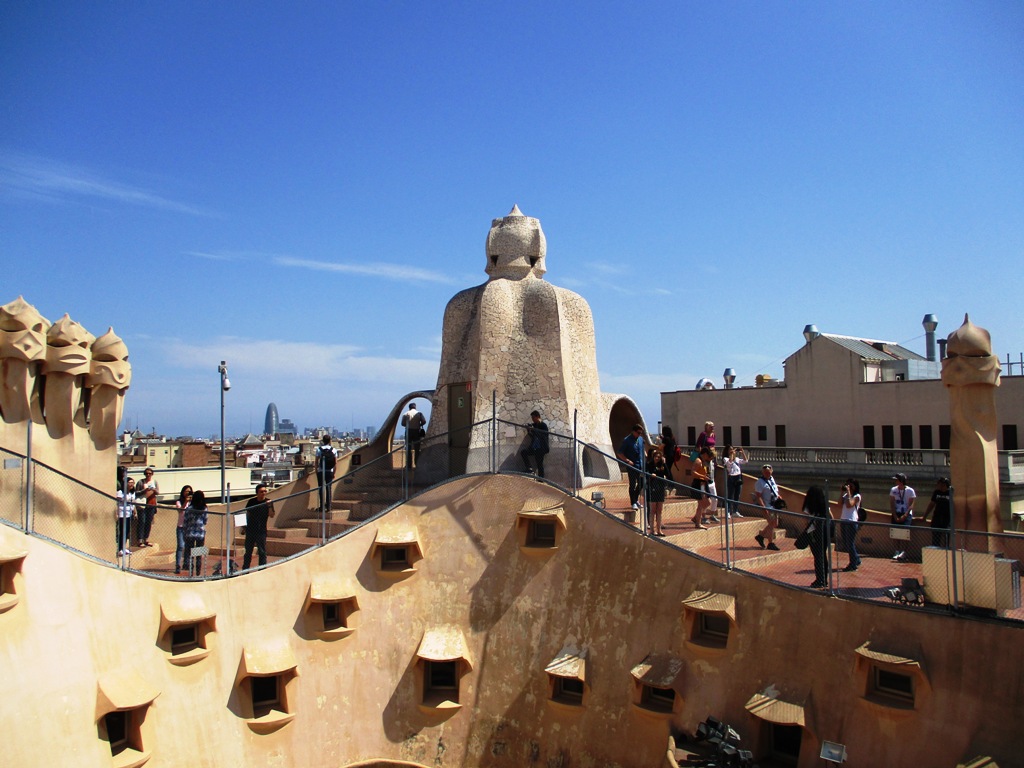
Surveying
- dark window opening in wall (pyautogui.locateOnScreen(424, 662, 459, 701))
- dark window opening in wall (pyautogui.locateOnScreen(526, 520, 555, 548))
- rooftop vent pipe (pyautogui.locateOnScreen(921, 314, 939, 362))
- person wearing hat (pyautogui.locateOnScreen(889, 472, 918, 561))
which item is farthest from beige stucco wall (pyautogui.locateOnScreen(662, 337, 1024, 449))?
dark window opening in wall (pyautogui.locateOnScreen(424, 662, 459, 701))

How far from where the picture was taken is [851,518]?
1348 centimetres

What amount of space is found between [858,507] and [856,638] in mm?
3569

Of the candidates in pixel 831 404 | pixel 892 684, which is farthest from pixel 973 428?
pixel 831 404

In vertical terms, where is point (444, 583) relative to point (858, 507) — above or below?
below

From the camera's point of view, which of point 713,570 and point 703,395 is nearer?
point 713,570

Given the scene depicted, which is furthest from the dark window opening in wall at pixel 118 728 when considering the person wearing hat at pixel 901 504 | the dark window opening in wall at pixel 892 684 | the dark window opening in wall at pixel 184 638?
the person wearing hat at pixel 901 504

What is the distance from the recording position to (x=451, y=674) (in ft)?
48.8

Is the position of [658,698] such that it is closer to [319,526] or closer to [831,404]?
[319,526]

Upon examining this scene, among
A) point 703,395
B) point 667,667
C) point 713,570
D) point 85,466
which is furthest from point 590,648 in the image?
point 703,395

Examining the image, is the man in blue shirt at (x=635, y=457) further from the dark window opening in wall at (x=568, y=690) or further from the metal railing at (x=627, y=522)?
the dark window opening in wall at (x=568, y=690)

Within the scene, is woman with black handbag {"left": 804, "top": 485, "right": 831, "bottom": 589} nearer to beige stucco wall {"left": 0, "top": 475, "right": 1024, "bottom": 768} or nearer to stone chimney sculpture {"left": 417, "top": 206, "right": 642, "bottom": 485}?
beige stucco wall {"left": 0, "top": 475, "right": 1024, "bottom": 768}

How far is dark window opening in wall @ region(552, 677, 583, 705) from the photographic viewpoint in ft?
44.4

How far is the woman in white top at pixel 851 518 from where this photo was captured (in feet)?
40.7

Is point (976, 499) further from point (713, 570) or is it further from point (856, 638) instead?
point (713, 570)
